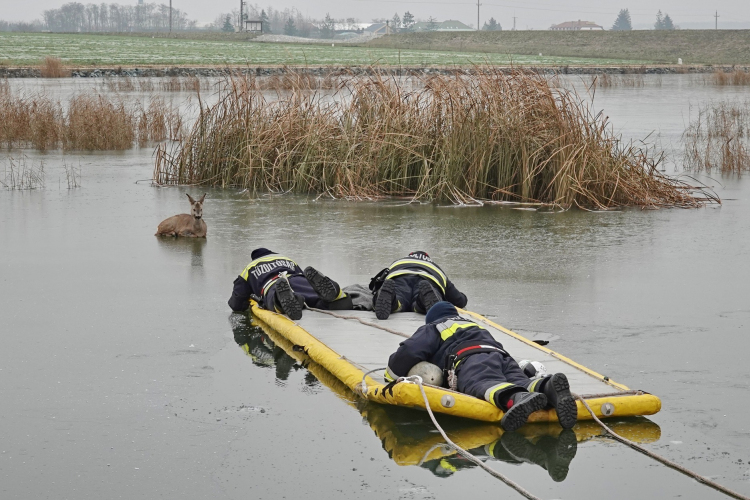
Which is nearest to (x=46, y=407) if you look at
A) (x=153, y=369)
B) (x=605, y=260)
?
(x=153, y=369)

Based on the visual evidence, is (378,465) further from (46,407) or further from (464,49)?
(464,49)

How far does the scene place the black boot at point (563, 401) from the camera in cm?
472

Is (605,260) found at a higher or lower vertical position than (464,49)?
lower

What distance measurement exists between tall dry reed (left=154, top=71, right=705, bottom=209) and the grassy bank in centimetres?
6961

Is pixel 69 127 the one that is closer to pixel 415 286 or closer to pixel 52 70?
pixel 415 286

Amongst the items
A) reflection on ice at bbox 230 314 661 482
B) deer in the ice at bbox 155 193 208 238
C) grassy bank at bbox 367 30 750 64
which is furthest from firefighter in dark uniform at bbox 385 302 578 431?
grassy bank at bbox 367 30 750 64

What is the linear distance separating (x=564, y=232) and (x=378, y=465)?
274 inches

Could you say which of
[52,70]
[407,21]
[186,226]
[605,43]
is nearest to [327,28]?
[407,21]

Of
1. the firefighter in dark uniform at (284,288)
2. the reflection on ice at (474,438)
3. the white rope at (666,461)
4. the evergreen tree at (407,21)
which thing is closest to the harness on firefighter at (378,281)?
the firefighter in dark uniform at (284,288)

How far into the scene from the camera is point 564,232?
11039 mm

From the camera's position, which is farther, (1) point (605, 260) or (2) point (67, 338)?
(1) point (605, 260)

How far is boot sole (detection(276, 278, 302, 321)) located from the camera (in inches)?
267

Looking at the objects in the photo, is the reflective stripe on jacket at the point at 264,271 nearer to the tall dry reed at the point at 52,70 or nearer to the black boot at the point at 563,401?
the black boot at the point at 563,401

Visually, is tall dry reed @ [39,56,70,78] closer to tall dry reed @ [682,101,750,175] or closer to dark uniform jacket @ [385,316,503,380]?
tall dry reed @ [682,101,750,175]
